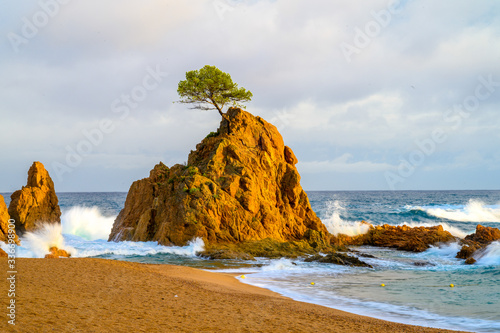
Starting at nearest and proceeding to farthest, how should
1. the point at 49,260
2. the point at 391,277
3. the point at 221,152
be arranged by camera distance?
the point at 49,260, the point at 391,277, the point at 221,152

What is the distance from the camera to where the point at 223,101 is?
1102 inches

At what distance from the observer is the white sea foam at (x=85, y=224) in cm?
3672

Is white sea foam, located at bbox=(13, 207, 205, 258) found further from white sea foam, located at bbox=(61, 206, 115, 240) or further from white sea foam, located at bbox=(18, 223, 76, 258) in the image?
white sea foam, located at bbox=(61, 206, 115, 240)

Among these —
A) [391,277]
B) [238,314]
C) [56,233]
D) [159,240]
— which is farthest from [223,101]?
[238,314]

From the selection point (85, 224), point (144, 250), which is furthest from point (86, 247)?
point (85, 224)

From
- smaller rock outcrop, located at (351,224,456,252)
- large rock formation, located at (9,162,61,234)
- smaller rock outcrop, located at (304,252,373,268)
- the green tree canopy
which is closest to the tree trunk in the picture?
the green tree canopy

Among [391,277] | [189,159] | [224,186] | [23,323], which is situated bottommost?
[391,277]

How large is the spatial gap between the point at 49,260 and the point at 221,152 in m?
13.9

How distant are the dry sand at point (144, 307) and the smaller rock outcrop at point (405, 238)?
22.0 metres

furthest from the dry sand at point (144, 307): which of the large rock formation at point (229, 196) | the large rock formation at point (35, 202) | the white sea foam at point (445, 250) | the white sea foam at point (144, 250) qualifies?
the white sea foam at point (445, 250)

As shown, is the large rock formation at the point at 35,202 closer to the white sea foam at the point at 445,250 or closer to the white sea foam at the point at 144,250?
the white sea foam at the point at 144,250

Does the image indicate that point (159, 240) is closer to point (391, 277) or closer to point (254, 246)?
point (254, 246)

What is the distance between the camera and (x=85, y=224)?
38188mm

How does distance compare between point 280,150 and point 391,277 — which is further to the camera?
point 280,150
